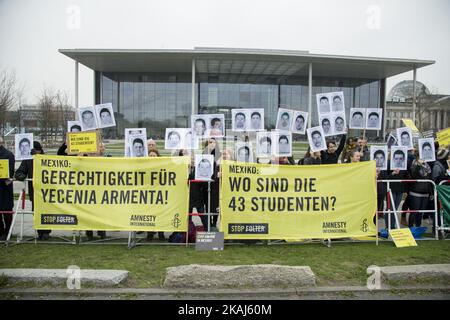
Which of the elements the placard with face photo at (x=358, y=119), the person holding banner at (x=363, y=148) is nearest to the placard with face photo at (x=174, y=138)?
the placard with face photo at (x=358, y=119)

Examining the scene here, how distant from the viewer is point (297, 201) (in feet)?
23.5

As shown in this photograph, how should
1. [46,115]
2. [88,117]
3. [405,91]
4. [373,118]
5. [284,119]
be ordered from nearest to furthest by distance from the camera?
1. [88,117]
2. [284,119]
3. [373,118]
4. [46,115]
5. [405,91]

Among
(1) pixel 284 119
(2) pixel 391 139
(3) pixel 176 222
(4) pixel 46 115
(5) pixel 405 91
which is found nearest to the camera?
(3) pixel 176 222

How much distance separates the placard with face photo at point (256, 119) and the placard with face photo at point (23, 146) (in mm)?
4721

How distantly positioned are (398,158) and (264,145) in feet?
9.93

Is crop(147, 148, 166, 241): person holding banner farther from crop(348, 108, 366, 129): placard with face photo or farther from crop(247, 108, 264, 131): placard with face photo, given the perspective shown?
crop(348, 108, 366, 129): placard with face photo

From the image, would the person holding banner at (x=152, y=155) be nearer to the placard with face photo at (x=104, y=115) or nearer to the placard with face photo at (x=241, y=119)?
the placard with face photo at (x=104, y=115)

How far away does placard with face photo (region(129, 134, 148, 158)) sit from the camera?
7684 millimetres

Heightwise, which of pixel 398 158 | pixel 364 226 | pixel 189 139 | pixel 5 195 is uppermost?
pixel 189 139

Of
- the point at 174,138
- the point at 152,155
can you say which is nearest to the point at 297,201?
the point at 174,138

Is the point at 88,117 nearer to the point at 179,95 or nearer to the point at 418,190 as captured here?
the point at 418,190

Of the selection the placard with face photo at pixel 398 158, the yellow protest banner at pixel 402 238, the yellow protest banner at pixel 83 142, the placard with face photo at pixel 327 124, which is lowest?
the yellow protest banner at pixel 402 238

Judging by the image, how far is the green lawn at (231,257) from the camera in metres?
5.82
